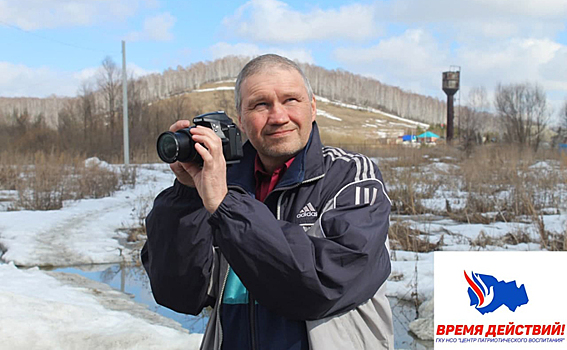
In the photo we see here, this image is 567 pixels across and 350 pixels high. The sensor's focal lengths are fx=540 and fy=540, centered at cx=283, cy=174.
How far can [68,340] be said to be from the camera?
4.25 metres

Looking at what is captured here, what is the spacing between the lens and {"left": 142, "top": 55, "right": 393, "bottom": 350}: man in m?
1.52

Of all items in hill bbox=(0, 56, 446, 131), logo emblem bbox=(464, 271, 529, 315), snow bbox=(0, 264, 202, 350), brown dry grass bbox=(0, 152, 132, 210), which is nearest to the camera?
logo emblem bbox=(464, 271, 529, 315)

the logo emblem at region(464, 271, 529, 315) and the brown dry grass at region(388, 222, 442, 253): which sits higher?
the logo emblem at region(464, 271, 529, 315)

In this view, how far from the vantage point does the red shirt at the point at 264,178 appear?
1.96 metres

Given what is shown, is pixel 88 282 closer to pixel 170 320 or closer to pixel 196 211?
pixel 170 320

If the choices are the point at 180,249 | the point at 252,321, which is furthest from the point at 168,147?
the point at 252,321

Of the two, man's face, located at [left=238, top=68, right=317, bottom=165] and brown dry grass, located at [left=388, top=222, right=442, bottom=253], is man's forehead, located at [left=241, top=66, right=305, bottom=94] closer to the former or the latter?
man's face, located at [left=238, top=68, right=317, bottom=165]

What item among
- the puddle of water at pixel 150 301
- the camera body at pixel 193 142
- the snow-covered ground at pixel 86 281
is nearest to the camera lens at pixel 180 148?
the camera body at pixel 193 142

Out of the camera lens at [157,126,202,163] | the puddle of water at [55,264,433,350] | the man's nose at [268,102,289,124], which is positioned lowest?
the puddle of water at [55,264,433,350]

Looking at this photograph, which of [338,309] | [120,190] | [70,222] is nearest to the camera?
[338,309]

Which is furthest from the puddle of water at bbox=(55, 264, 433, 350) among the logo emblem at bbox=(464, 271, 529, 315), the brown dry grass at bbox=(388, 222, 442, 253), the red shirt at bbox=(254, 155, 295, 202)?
the red shirt at bbox=(254, 155, 295, 202)

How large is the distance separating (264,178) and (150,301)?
407cm

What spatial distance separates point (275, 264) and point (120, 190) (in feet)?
51.1

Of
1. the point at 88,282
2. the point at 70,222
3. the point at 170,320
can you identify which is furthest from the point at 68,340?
the point at 70,222
